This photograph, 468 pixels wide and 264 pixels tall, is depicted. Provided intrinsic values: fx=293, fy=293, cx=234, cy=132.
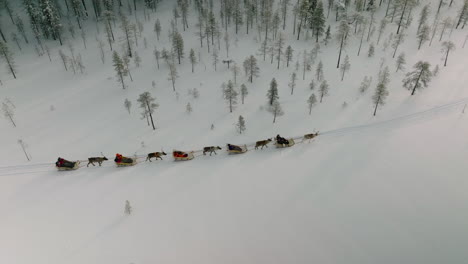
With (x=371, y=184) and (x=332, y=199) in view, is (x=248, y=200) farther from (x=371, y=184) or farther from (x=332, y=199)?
(x=371, y=184)

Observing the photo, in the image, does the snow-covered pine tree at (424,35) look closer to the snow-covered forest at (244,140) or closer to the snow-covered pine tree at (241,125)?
the snow-covered forest at (244,140)

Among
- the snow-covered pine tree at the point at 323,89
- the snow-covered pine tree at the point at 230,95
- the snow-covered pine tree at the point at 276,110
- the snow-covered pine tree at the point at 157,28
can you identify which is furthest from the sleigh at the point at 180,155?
the snow-covered pine tree at the point at 157,28

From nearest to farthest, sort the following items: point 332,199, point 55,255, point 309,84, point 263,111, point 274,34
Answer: point 55,255, point 332,199, point 263,111, point 309,84, point 274,34

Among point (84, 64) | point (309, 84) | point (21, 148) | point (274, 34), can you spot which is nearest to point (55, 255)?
point (21, 148)

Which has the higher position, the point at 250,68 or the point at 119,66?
the point at 119,66

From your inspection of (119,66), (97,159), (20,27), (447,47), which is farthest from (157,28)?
(447,47)

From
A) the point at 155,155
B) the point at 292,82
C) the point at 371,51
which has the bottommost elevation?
the point at 155,155

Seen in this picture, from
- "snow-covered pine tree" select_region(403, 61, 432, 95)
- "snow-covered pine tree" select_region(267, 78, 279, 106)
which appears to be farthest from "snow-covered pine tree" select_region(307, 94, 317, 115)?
"snow-covered pine tree" select_region(403, 61, 432, 95)

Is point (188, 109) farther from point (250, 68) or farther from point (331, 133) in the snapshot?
point (331, 133)
